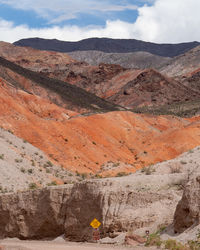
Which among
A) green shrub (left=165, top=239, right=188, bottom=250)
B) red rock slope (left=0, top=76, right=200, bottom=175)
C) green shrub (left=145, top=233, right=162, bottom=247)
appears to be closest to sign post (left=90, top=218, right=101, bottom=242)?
green shrub (left=145, top=233, right=162, bottom=247)

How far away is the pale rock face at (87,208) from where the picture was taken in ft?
49.8

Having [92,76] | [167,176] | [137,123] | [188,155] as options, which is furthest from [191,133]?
[92,76]

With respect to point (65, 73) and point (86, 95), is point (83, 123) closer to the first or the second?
point (86, 95)

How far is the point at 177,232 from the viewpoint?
13195mm

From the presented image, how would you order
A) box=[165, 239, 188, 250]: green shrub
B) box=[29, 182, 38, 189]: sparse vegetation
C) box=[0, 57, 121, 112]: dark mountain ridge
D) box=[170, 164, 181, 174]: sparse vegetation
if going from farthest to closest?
box=[0, 57, 121, 112]: dark mountain ridge < box=[29, 182, 38, 189]: sparse vegetation < box=[170, 164, 181, 174]: sparse vegetation < box=[165, 239, 188, 250]: green shrub

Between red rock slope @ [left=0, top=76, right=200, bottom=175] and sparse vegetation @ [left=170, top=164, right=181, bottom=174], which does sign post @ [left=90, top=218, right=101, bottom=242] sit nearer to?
sparse vegetation @ [left=170, top=164, right=181, bottom=174]

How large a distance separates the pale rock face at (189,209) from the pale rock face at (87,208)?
4.16 feet

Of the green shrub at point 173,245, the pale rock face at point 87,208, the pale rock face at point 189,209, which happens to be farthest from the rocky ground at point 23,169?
the green shrub at point 173,245

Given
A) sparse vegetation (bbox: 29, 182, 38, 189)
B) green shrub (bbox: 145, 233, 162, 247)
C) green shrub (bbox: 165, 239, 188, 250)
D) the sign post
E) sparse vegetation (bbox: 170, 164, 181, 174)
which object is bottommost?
sparse vegetation (bbox: 29, 182, 38, 189)

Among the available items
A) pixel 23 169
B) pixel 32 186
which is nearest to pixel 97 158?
pixel 23 169

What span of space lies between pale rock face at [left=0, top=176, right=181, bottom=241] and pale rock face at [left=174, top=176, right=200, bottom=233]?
4.16 ft

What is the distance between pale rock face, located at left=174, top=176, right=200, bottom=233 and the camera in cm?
1274

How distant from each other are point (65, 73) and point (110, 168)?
120 meters

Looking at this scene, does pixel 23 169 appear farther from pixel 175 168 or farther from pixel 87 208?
pixel 87 208
